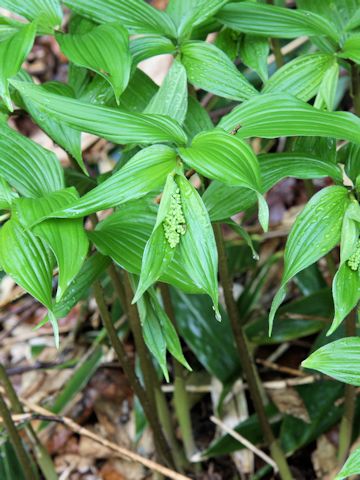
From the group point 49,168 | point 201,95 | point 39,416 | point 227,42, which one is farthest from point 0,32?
point 201,95

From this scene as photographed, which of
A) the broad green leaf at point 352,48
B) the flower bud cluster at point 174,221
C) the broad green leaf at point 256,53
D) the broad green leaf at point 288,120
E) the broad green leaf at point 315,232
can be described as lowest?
the broad green leaf at point 315,232

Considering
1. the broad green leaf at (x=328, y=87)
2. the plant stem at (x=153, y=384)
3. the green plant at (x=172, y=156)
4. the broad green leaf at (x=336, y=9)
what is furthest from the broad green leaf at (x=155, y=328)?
the broad green leaf at (x=336, y=9)

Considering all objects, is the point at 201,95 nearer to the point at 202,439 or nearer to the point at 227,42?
the point at 227,42

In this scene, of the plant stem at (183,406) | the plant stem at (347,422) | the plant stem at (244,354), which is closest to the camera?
the plant stem at (244,354)

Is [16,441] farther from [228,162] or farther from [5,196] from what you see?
[228,162]

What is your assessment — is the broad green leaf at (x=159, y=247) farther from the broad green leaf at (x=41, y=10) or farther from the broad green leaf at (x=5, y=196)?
the broad green leaf at (x=41, y=10)

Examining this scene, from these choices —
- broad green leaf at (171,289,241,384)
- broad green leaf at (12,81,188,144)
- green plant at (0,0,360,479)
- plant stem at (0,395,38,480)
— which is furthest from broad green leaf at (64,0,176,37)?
broad green leaf at (171,289,241,384)

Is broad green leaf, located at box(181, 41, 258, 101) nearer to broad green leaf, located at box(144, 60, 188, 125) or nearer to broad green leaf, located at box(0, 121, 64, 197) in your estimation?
broad green leaf, located at box(144, 60, 188, 125)
